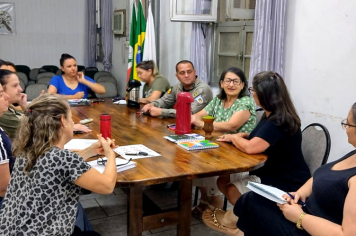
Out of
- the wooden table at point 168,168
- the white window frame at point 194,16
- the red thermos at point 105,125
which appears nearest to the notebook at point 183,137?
the wooden table at point 168,168

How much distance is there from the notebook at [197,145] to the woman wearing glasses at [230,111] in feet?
1.18

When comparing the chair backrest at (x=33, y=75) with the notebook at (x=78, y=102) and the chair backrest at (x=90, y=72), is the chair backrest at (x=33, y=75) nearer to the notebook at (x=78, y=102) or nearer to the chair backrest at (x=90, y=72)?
the chair backrest at (x=90, y=72)

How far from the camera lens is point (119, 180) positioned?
156 cm

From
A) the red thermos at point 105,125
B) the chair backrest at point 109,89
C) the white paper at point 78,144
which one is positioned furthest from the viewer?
the chair backrest at point 109,89

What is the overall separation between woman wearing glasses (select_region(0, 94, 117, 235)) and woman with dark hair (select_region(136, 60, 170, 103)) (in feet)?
7.21

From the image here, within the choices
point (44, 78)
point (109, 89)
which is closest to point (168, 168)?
point (109, 89)

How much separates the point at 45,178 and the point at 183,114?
1140mm

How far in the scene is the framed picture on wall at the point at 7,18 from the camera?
7.54 meters

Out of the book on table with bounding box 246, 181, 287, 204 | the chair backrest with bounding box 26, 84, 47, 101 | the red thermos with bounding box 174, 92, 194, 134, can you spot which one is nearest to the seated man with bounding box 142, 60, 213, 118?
the red thermos with bounding box 174, 92, 194, 134

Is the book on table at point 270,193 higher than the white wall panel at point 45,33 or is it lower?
lower

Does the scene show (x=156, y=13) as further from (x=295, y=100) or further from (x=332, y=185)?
(x=332, y=185)

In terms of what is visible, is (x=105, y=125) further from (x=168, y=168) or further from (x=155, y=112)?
(x=155, y=112)

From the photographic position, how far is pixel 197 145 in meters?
2.07

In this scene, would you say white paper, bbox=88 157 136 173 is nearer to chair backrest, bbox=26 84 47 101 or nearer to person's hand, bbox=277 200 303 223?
person's hand, bbox=277 200 303 223
